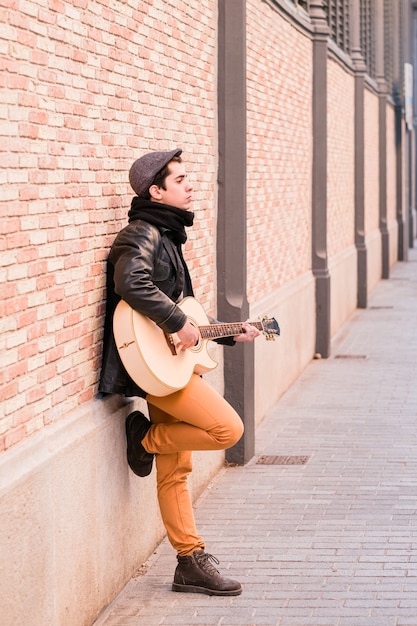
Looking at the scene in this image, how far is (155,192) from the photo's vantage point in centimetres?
597

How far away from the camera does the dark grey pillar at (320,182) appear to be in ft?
47.0

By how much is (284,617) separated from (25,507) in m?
1.46

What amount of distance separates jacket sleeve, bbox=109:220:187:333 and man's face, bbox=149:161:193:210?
209mm

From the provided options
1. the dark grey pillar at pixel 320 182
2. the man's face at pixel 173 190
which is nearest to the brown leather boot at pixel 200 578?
the man's face at pixel 173 190

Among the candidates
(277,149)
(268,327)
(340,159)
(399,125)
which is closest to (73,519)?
(268,327)

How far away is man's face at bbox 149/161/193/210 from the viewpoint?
5965 millimetres

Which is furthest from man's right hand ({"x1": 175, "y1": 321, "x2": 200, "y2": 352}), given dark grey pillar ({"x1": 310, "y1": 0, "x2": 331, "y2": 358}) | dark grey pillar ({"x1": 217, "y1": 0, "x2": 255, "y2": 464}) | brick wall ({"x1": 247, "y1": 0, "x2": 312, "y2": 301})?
dark grey pillar ({"x1": 310, "y1": 0, "x2": 331, "y2": 358})

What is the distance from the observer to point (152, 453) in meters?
6.11

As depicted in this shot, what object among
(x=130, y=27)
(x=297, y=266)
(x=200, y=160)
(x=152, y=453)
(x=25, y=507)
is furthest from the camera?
(x=297, y=266)

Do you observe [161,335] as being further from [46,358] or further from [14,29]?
[14,29]

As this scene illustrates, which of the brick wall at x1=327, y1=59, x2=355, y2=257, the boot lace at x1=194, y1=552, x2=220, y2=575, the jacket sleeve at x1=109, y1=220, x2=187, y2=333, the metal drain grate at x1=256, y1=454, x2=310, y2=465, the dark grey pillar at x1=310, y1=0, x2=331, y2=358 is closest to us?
the jacket sleeve at x1=109, y1=220, x2=187, y2=333

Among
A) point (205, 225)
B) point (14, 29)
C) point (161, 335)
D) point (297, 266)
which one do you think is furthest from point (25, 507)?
point (297, 266)

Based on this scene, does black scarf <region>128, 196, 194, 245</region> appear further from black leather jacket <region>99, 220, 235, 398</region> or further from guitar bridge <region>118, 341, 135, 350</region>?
guitar bridge <region>118, 341, 135, 350</region>

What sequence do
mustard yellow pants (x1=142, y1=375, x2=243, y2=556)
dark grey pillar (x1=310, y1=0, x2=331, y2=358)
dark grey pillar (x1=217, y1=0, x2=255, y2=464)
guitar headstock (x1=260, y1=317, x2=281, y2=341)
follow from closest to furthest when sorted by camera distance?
1. mustard yellow pants (x1=142, y1=375, x2=243, y2=556)
2. guitar headstock (x1=260, y1=317, x2=281, y2=341)
3. dark grey pillar (x1=217, y1=0, x2=255, y2=464)
4. dark grey pillar (x1=310, y1=0, x2=331, y2=358)
